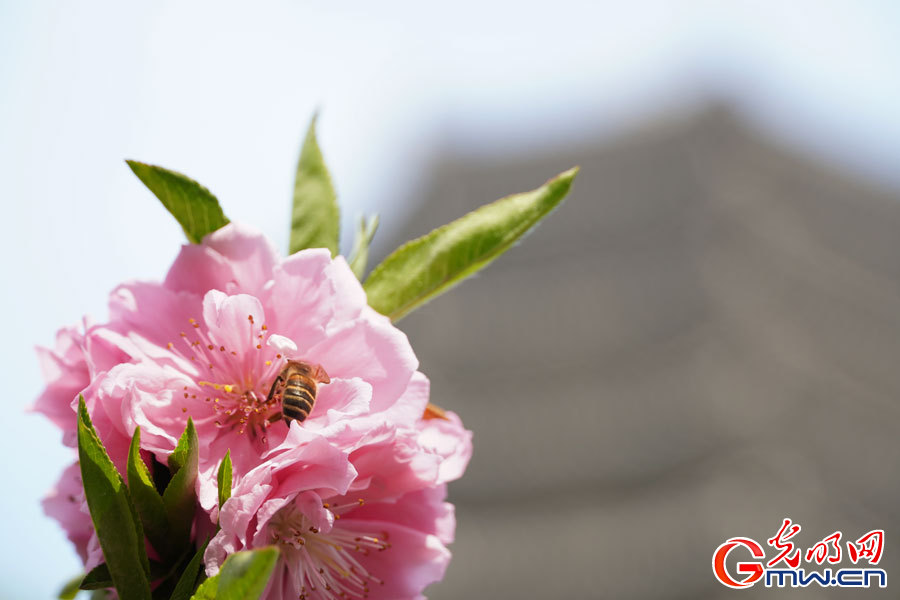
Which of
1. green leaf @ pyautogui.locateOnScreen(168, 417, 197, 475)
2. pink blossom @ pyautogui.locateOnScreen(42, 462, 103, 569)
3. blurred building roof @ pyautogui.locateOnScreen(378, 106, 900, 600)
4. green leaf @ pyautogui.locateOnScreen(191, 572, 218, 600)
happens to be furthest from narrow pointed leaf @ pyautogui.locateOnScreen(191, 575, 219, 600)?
blurred building roof @ pyautogui.locateOnScreen(378, 106, 900, 600)

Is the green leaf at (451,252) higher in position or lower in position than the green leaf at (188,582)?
higher

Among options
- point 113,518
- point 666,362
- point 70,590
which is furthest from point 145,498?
point 666,362

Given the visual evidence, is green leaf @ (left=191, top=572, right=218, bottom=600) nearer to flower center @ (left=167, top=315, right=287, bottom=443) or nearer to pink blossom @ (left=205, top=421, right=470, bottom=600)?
pink blossom @ (left=205, top=421, right=470, bottom=600)

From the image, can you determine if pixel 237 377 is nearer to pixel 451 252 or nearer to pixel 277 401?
pixel 277 401

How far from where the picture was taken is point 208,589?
570 mm

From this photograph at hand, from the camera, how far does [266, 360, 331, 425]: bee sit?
685 mm

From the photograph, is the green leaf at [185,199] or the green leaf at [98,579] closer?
the green leaf at [98,579]

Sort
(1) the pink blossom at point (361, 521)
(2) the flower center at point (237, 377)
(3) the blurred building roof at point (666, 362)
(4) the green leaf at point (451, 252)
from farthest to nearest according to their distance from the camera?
(3) the blurred building roof at point (666, 362) → (4) the green leaf at point (451, 252) → (2) the flower center at point (237, 377) → (1) the pink blossom at point (361, 521)

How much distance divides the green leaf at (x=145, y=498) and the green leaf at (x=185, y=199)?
0.22 metres

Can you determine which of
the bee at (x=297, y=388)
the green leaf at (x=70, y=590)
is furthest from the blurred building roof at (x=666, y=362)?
the bee at (x=297, y=388)

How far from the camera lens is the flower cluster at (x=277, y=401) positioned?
66cm

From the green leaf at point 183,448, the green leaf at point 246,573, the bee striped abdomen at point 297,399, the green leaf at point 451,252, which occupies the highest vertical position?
the green leaf at point 451,252

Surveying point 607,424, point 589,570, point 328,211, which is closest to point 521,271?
point 607,424

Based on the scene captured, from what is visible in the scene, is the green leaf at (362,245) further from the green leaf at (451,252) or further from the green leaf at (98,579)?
the green leaf at (98,579)
